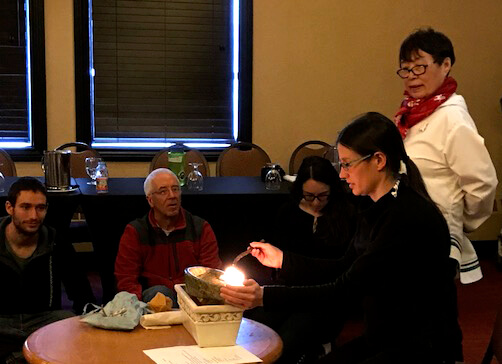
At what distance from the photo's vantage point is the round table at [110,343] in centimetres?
203

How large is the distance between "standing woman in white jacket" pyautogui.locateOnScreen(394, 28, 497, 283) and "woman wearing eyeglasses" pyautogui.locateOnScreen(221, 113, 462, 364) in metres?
0.65

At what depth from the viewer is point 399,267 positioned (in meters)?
1.90

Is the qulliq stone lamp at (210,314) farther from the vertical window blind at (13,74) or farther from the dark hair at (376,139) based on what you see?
the vertical window blind at (13,74)

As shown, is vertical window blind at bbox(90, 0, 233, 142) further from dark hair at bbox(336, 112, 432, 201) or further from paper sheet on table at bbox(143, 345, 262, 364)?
dark hair at bbox(336, 112, 432, 201)

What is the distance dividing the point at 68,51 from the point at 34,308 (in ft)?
9.64

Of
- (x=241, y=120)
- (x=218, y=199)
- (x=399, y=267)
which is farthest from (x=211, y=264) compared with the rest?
(x=241, y=120)

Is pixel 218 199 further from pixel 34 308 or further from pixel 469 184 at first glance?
pixel 469 184

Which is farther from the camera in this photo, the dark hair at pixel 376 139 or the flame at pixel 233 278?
the flame at pixel 233 278

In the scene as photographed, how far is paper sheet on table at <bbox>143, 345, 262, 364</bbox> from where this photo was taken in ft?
6.49

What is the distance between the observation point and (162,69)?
5816mm

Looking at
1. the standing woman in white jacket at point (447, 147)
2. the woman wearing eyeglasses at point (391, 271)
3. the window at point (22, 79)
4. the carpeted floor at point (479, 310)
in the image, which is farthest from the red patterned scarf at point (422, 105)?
the window at point (22, 79)

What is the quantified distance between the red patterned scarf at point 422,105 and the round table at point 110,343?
3.26 ft

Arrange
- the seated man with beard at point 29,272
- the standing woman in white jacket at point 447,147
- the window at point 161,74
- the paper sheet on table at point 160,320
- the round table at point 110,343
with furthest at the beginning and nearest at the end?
1. the window at point 161,74
2. the seated man with beard at point 29,272
3. the standing woman in white jacket at point 447,147
4. the paper sheet on table at point 160,320
5. the round table at point 110,343

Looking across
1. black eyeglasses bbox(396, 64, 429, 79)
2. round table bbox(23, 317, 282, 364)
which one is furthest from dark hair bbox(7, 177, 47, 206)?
black eyeglasses bbox(396, 64, 429, 79)
